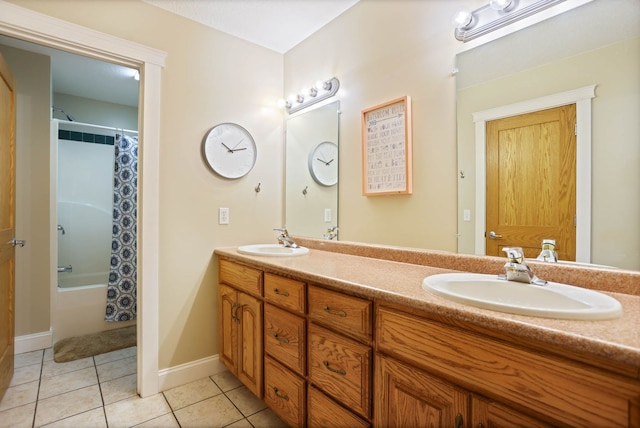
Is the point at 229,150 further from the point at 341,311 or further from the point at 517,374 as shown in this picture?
the point at 517,374

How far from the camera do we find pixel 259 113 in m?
2.39

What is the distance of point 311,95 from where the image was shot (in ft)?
7.25

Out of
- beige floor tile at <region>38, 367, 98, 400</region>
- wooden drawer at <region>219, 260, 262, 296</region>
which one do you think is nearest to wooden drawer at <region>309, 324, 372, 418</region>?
wooden drawer at <region>219, 260, 262, 296</region>

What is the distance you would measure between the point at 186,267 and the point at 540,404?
1.92m

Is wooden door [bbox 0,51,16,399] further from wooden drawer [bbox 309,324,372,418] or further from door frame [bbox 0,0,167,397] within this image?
wooden drawer [bbox 309,324,372,418]

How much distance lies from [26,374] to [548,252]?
123 inches

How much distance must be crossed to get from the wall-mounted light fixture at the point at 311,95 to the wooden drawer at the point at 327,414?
1759 mm

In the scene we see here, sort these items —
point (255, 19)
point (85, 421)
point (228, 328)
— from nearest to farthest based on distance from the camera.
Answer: point (85, 421) → point (228, 328) → point (255, 19)

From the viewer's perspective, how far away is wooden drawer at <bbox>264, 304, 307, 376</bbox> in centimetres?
135

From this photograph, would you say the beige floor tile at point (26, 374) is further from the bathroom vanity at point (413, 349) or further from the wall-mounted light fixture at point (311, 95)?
the wall-mounted light fixture at point (311, 95)

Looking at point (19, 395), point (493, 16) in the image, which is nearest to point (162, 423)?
point (19, 395)

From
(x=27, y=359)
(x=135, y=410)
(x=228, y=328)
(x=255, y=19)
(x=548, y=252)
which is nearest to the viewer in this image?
(x=548, y=252)

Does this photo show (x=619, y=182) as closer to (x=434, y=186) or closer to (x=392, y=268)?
(x=434, y=186)

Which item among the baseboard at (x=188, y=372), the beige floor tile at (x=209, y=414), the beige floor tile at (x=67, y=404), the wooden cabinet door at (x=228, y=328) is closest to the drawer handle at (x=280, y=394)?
the beige floor tile at (x=209, y=414)
